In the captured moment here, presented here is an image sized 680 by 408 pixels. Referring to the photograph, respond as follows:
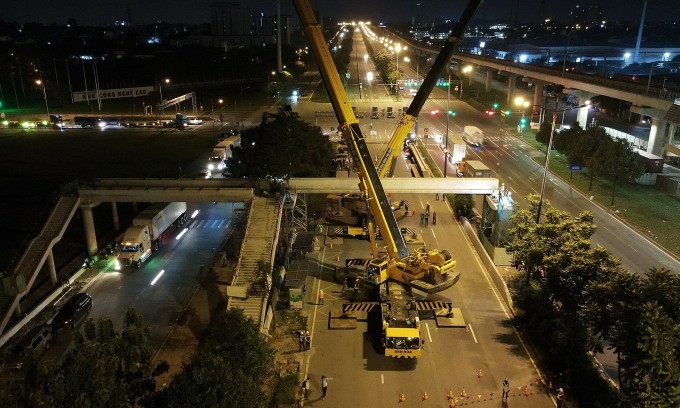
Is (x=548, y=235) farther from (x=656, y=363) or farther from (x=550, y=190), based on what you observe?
(x=550, y=190)

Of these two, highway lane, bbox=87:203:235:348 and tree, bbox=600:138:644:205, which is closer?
highway lane, bbox=87:203:235:348

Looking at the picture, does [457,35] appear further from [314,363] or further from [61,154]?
[61,154]

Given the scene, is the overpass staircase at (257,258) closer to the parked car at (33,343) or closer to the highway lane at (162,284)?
the highway lane at (162,284)

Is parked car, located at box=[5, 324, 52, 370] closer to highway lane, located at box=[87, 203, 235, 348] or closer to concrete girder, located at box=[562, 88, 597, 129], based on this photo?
highway lane, located at box=[87, 203, 235, 348]

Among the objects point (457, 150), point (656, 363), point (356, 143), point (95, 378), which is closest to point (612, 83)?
point (457, 150)

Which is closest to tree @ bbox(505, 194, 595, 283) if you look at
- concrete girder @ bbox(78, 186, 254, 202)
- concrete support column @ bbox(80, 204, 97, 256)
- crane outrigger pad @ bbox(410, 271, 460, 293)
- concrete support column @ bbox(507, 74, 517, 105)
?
crane outrigger pad @ bbox(410, 271, 460, 293)

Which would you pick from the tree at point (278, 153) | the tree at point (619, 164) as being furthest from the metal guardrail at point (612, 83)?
the tree at point (278, 153)

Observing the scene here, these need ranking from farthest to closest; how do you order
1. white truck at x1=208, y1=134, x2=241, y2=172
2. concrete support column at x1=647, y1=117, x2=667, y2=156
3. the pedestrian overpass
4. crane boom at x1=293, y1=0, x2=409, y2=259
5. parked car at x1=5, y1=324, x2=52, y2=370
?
concrete support column at x1=647, y1=117, x2=667, y2=156, white truck at x1=208, y1=134, x2=241, y2=172, crane boom at x1=293, y1=0, x2=409, y2=259, the pedestrian overpass, parked car at x1=5, y1=324, x2=52, y2=370
